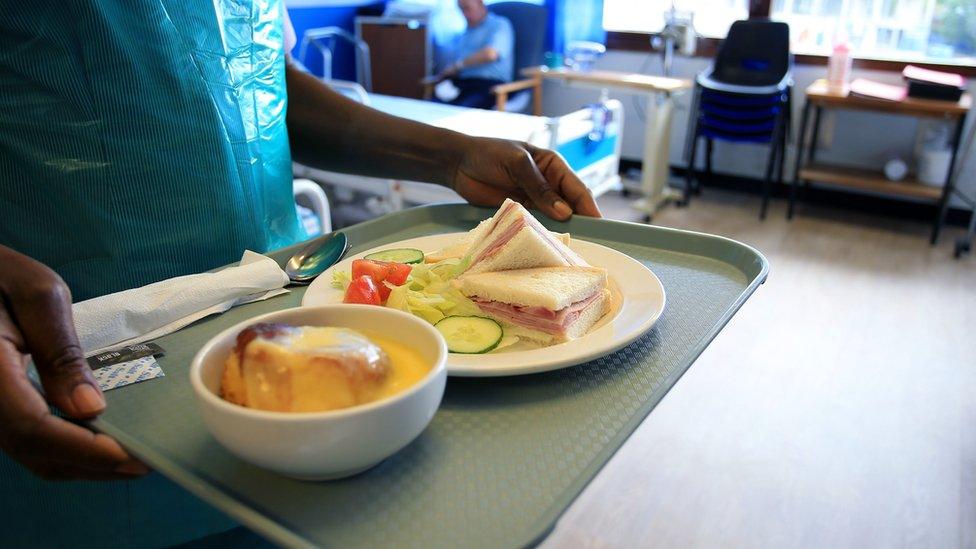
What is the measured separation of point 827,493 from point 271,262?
5.65 feet

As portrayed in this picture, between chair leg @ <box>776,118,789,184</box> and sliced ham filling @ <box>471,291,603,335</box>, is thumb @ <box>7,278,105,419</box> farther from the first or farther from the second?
chair leg @ <box>776,118,789,184</box>

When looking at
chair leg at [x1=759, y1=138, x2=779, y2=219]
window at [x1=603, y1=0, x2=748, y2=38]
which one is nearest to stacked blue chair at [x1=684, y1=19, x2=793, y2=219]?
chair leg at [x1=759, y1=138, x2=779, y2=219]

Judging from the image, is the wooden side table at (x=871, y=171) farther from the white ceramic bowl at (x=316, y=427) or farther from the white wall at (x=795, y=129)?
the white ceramic bowl at (x=316, y=427)

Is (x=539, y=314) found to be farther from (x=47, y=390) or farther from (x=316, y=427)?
(x=47, y=390)

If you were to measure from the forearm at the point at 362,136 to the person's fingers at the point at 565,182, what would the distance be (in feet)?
0.57

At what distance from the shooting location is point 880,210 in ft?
14.9

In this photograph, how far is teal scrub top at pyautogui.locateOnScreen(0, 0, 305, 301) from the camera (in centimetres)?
88

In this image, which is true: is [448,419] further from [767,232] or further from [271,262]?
[767,232]

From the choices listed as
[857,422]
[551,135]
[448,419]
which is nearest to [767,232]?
[551,135]

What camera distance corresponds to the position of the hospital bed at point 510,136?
3.05 metres

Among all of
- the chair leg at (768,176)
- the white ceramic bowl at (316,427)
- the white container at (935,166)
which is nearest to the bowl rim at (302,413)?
the white ceramic bowl at (316,427)

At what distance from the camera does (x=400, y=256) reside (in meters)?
0.97

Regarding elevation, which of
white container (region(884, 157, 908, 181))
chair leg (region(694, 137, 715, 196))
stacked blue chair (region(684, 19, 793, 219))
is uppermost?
stacked blue chair (region(684, 19, 793, 219))

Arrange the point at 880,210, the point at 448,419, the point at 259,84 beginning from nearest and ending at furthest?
the point at 448,419 → the point at 259,84 → the point at 880,210
